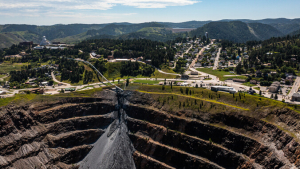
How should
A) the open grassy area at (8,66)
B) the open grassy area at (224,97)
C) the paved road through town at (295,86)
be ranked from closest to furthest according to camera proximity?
the open grassy area at (224,97), the paved road through town at (295,86), the open grassy area at (8,66)

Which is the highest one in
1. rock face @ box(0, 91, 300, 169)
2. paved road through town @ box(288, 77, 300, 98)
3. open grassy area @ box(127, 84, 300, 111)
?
paved road through town @ box(288, 77, 300, 98)

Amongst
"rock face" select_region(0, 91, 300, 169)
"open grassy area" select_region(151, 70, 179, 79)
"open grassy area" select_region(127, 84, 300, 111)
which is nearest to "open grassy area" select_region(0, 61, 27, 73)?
"rock face" select_region(0, 91, 300, 169)

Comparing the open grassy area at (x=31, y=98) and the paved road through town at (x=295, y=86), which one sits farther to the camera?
the paved road through town at (x=295, y=86)

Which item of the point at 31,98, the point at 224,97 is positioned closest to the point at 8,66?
the point at 31,98

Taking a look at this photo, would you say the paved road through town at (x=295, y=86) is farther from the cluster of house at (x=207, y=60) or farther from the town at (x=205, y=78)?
the cluster of house at (x=207, y=60)

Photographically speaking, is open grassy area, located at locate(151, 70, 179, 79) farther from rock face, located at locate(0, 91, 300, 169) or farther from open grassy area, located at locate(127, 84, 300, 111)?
rock face, located at locate(0, 91, 300, 169)

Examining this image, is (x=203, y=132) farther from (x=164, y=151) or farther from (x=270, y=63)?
(x=270, y=63)

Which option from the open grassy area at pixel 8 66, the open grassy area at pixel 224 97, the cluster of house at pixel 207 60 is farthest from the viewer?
the cluster of house at pixel 207 60

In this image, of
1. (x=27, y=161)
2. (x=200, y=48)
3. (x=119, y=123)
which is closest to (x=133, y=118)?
(x=119, y=123)

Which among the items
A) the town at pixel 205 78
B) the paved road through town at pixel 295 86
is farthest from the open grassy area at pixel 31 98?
the paved road through town at pixel 295 86

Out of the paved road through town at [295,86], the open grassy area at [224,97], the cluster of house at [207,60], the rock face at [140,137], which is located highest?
the cluster of house at [207,60]
